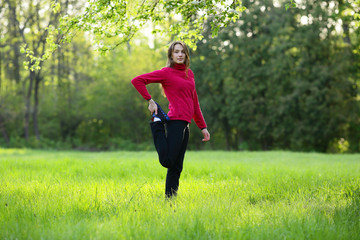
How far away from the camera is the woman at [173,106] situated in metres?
4.45

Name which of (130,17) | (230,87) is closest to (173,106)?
(130,17)

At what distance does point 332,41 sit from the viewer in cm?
2734

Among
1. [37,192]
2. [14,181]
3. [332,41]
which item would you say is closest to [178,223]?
[37,192]

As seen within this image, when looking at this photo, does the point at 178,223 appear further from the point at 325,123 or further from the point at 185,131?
the point at 325,123

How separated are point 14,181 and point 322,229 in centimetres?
549

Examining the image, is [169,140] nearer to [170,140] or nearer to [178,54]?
[170,140]

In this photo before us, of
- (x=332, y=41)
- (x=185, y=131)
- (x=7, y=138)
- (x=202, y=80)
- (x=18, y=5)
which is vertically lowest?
(x=7, y=138)

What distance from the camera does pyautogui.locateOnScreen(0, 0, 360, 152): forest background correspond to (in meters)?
26.7

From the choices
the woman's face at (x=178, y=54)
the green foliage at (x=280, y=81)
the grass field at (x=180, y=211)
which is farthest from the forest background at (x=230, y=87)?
the woman's face at (x=178, y=54)

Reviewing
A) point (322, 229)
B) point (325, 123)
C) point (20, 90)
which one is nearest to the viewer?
point (322, 229)

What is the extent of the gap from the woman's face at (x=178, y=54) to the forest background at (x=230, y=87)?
1770 cm

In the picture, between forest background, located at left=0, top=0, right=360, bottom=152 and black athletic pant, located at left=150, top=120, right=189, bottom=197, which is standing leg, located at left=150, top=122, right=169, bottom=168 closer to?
black athletic pant, located at left=150, top=120, right=189, bottom=197

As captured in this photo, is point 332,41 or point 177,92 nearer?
point 177,92

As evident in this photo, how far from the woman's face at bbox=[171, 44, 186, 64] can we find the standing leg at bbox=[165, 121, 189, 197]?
85 centimetres
